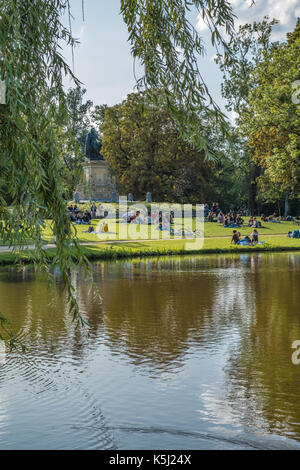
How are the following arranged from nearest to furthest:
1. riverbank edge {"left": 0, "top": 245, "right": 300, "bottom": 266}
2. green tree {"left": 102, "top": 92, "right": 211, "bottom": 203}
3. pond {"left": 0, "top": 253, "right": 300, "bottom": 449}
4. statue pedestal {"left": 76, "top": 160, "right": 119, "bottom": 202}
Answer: pond {"left": 0, "top": 253, "right": 300, "bottom": 449} → riverbank edge {"left": 0, "top": 245, "right": 300, "bottom": 266} → statue pedestal {"left": 76, "top": 160, "right": 119, "bottom": 202} → green tree {"left": 102, "top": 92, "right": 211, "bottom": 203}

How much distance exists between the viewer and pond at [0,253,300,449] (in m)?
7.00

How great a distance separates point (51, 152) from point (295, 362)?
6260mm

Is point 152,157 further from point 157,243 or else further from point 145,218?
point 157,243

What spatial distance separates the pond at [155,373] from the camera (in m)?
7.00

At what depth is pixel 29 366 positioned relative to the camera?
9.68 m

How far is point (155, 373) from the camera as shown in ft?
30.3

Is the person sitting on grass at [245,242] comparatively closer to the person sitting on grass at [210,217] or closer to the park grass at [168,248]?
the park grass at [168,248]

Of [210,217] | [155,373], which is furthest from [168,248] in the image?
[155,373]

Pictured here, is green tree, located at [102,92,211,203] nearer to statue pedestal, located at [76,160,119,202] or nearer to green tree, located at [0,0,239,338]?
statue pedestal, located at [76,160,119,202]

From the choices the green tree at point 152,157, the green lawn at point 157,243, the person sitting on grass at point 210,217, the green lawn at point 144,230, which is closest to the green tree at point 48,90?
the green lawn at point 157,243

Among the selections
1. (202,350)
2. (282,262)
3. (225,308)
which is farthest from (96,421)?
(282,262)

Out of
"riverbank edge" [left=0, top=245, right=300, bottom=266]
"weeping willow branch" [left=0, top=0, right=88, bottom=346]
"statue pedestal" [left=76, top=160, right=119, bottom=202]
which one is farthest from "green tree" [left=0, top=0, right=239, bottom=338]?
"statue pedestal" [left=76, top=160, right=119, bottom=202]

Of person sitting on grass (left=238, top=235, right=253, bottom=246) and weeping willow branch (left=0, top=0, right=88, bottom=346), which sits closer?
weeping willow branch (left=0, top=0, right=88, bottom=346)

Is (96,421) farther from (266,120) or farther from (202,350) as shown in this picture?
(266,120)
